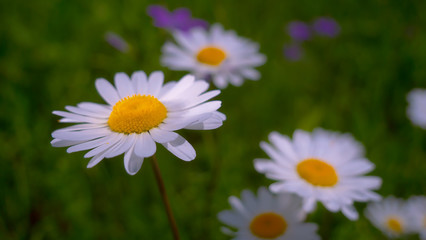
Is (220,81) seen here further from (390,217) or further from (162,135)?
(390,217)

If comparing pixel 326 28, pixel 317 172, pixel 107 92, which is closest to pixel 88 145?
pixel 107 92

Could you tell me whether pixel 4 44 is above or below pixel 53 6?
below

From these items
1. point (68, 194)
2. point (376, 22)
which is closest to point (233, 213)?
point (68, 194)

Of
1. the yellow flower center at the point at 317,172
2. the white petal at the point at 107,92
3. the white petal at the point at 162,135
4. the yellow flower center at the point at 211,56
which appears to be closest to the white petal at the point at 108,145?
the white petal at the point at 162,135

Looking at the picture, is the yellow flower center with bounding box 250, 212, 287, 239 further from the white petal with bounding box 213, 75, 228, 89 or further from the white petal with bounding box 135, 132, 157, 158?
the white petal with bounding box 213, 75, 228, 89

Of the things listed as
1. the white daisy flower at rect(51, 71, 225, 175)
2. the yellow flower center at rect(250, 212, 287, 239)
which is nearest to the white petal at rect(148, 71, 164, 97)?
the white daisy flower at rect(51, 71, 225, 175)

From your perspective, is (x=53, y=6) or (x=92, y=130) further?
(x=53, y=6)

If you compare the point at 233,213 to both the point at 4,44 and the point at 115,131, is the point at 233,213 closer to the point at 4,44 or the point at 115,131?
the point at 115,131
